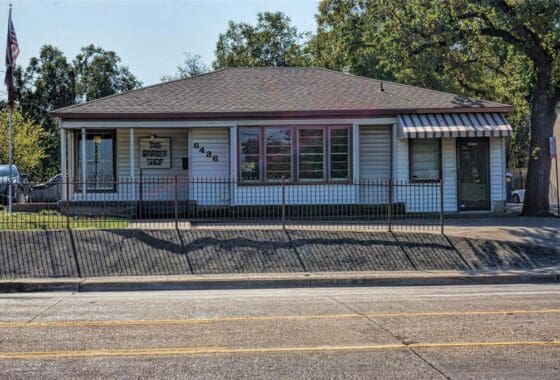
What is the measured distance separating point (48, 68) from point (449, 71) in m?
48.0

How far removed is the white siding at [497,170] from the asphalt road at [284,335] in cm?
964

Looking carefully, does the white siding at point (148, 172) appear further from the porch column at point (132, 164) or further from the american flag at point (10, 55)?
the american flag at point (10, 55)

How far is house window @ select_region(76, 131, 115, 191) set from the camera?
66.9 ft

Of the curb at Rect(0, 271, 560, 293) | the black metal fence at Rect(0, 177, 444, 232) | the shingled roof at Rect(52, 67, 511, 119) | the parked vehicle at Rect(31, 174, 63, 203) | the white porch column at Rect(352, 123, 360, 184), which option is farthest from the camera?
the parked vehicle at Rect(31, 174, 63, 203)

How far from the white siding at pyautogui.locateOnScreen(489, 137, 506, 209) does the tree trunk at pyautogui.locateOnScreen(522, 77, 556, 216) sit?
42.4 inches

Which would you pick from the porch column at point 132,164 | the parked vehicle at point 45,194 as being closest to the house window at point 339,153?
the porch column at point 132,164

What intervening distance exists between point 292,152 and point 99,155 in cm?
657

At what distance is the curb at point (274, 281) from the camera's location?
37.2ft

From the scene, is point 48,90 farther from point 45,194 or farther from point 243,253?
point 243,253

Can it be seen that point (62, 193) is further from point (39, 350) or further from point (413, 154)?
point (39, 350)

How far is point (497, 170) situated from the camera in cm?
1958

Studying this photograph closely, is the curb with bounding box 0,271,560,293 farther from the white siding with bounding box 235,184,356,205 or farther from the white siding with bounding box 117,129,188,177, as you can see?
the white siding with bounding box 117,129,188,177

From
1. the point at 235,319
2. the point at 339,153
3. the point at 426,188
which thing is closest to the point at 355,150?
the point at 339,153

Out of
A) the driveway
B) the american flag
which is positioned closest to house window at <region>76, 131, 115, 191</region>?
the american flag
